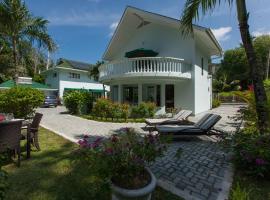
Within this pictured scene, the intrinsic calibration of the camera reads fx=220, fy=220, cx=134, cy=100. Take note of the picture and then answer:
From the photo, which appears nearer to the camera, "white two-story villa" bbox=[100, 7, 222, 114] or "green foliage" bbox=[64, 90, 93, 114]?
"white two-story villa" bbox=[100, 7, 222, 114]

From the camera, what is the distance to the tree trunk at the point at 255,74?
5.62 m

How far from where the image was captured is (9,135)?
507 cm

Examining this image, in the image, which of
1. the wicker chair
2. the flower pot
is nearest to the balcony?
the wicker chair

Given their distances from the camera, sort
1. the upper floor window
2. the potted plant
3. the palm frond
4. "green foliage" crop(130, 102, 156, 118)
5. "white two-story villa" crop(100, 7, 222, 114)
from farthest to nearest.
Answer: the upper floor window → "white two-story villa" crop(100, 7, 222, 114) → "green foliage" crop(130, 102, 156, 118) → the palm frond → the potted plant

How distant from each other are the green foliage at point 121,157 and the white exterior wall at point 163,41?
1433 centimetres

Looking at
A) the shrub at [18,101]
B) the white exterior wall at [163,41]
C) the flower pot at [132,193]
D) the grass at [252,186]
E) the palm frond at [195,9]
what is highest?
the white exterior wall at [163,41]

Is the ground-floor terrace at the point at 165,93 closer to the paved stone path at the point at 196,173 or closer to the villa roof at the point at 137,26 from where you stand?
the villa roof at the point at 137,26

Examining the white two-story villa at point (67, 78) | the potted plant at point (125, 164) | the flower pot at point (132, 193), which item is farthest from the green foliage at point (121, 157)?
the white two-story villa at point (67, 78)

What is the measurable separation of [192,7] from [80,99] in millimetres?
13088

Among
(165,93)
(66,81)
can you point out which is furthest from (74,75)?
(165,93)

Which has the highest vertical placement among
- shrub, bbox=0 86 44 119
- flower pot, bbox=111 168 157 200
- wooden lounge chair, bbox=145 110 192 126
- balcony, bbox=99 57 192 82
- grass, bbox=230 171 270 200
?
balcony, bbox=99 57 192 82

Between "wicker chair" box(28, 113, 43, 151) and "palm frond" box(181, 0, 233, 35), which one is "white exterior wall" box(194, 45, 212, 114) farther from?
"wicker chair" box(28, 113, 43, 151)

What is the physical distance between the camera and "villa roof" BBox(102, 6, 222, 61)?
16.0 meters

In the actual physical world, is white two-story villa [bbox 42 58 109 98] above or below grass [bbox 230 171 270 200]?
above
